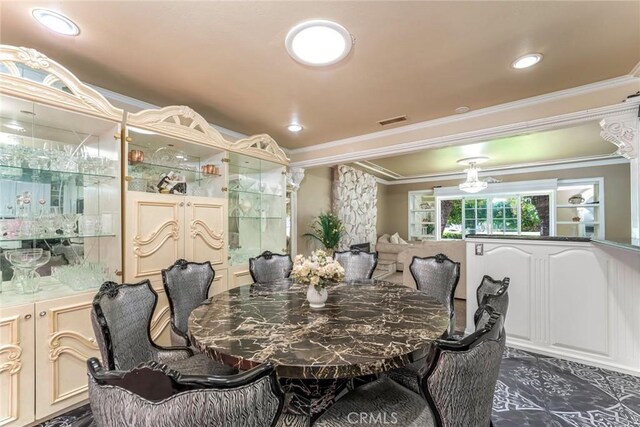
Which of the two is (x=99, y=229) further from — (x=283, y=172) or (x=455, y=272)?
(x=455, y=272)

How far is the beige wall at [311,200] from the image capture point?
5.17 meters

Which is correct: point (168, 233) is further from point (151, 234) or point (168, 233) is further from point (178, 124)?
point (178, 124)

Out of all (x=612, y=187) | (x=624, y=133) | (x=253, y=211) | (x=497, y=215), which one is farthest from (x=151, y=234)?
(x=612, y=187)

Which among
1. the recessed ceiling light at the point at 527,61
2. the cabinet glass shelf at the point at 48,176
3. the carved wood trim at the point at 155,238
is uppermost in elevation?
the recessed ceiling light at the point at 527,61

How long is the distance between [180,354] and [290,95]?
2310mm

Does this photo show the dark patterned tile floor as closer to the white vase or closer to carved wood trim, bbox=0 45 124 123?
the white vase

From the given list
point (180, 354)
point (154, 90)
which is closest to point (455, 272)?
point (180, 354)

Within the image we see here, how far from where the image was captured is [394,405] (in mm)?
1189

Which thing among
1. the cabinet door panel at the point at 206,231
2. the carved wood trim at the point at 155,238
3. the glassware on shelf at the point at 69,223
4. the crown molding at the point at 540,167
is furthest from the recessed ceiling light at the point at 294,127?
the crown molding at the point at 540,167

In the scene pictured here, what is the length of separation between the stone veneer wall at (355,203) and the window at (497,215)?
2.23m

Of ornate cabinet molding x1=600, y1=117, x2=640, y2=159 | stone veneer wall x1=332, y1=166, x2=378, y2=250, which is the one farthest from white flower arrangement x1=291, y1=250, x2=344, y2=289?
stone veneer wall x1=332, y1=166, x2=378, y2=250

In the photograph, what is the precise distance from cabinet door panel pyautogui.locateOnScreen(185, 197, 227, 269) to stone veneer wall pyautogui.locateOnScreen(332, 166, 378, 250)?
3287mm

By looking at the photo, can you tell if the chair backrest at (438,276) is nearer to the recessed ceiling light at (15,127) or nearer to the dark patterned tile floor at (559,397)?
the dark patterned tile floor at (559,397)

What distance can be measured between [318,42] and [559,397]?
3086 mm
